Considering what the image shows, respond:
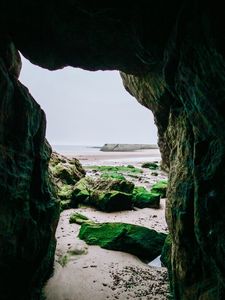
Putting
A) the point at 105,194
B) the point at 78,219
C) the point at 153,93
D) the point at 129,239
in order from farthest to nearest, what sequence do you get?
1. the point at 105,194
2. the point at 78,219
3. the point at 153,93
4. the point at 129,239

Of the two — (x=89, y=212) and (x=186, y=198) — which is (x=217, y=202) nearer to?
(x=186, y=198)

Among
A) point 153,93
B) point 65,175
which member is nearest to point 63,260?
point 153,93

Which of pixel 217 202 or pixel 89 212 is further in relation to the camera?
pixel 89 212

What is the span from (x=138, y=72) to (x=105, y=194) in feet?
24.8

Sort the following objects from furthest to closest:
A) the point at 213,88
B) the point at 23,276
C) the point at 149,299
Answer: the point at 149,299, the point at 23,276, the point at 213,88

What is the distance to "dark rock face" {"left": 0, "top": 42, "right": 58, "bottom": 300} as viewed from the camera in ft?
14.8

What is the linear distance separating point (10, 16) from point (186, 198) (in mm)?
4743

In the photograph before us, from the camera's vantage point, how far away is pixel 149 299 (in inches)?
223

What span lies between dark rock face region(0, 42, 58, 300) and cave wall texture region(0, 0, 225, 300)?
0.02m

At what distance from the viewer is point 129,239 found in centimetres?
799

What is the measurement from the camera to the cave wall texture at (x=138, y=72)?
3.39m

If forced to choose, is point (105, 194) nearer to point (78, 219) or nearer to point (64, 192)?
point (78, 219)

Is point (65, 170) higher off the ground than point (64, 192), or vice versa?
point (65, 170)

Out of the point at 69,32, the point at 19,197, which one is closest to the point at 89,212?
the point at 19,197
